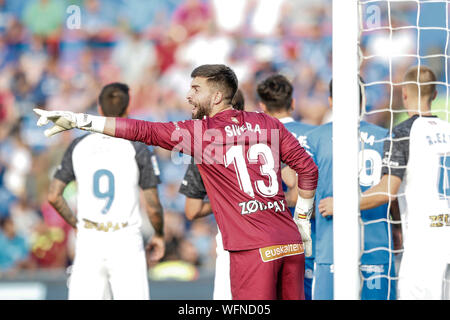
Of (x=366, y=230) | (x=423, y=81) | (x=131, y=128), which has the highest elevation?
(x=423, y=81)

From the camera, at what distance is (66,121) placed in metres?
3.80

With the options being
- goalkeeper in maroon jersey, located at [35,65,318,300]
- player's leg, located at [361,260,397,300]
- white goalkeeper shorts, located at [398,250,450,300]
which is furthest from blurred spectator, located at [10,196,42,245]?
goalkeeper in maroon jersey, located at [35,65,318,300]

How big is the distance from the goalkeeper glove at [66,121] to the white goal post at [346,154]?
1.31m

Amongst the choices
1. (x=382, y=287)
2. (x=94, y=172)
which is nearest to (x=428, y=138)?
(x=382, y=287)

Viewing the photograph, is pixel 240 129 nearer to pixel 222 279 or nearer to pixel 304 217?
pixel 304 217

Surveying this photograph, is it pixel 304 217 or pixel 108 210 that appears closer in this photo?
pixel 304 217

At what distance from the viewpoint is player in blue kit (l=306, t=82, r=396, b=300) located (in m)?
5.33

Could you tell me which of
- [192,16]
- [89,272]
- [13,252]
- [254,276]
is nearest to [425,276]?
[254,276]

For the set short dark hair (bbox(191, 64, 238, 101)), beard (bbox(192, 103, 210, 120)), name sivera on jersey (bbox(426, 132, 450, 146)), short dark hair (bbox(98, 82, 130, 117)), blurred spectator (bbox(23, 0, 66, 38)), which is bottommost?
name sivera on jersey (bbox(426, 132, 450, 146))

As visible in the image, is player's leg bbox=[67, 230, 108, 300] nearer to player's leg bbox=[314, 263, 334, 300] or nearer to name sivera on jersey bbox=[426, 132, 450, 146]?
player's leg bbox=[314, 263, 334, 300]

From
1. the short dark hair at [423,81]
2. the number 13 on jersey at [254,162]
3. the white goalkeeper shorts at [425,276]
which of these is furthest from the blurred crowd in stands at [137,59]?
the number 13 on jersey at [254,162]

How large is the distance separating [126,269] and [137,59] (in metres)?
5.50

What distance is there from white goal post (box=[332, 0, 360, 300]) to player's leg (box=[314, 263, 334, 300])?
1430mm
